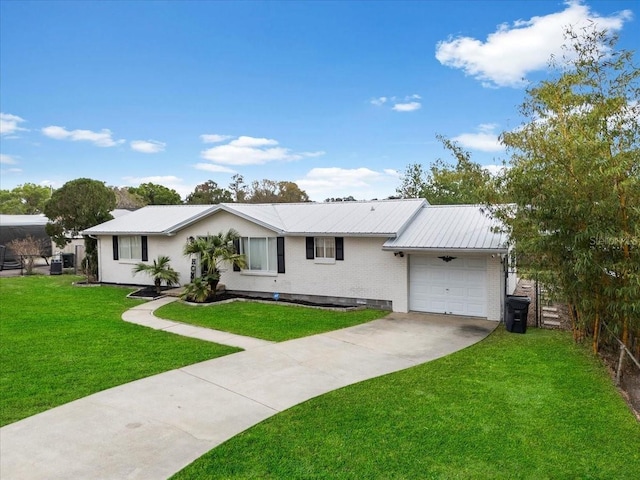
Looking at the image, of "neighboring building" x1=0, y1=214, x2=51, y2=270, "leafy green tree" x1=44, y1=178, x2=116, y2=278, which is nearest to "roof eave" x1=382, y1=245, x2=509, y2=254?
"leafy green tree" x1=44, y1=178, x2=116, y2=278

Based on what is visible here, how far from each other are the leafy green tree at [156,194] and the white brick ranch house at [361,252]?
34079mm

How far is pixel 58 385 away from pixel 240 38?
49.0 ft

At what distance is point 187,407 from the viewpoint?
6.64 meters

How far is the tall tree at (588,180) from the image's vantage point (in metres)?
7.30

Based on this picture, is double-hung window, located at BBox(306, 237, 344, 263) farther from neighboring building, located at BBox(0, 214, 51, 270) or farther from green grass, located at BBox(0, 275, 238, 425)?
neighboring building, located at BBox(0, 214, 51, 270)

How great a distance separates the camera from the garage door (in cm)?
1299

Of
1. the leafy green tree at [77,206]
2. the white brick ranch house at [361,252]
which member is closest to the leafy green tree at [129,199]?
the leafy green tree at [77,206]

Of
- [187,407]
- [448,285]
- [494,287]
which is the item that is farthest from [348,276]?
[187,407]

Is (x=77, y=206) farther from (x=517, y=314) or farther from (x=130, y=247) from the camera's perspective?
(x=517, y=314)

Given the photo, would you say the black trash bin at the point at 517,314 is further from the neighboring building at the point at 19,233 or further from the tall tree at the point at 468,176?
the neighboring building at the point at 19,233

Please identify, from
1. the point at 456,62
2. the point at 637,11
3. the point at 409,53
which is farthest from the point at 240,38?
the point at 637,11

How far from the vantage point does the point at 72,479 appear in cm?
470

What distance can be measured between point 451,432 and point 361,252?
30.1ft

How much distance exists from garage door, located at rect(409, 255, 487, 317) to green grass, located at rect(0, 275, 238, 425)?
6653mm
